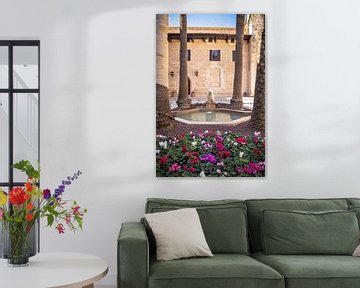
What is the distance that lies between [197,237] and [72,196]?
4.14 ft

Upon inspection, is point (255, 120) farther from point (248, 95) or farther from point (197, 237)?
point (197, 237)

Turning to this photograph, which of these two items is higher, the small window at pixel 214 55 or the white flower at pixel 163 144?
the small window at pixel 214 55

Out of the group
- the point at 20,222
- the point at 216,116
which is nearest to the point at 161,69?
the point at 216,116

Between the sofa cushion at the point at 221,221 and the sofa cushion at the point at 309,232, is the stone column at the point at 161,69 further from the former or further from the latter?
the sofa cushion at the point at 309,232

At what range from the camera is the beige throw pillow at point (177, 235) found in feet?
13.3

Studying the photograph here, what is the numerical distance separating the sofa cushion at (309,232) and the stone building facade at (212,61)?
3.78ft

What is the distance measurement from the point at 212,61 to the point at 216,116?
470mm

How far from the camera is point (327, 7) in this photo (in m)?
4.94

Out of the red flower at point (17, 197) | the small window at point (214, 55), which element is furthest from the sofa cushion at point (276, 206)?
the red flower at point (17, 197)

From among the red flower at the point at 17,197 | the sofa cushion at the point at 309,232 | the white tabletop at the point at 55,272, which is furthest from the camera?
the sofa cushion at the point at 309,232

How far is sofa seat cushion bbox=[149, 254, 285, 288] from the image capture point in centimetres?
373

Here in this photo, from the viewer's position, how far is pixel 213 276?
3738mm

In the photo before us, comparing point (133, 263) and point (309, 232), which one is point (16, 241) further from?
point (309, 232)

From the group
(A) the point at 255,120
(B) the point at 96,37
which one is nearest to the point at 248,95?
(A) the point at 255,120
